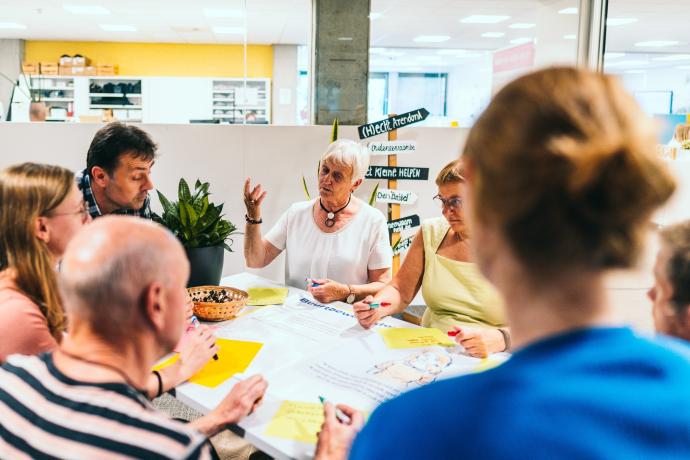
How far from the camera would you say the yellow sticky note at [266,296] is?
2.11 m

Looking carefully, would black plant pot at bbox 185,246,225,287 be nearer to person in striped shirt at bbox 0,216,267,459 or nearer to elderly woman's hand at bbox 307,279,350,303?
elderly woman's hand at bbox 307,279,350,303

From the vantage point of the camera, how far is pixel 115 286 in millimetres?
924

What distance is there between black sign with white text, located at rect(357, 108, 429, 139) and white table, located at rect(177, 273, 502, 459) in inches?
63.4

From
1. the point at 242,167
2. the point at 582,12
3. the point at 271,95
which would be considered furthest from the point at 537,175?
the point at 271,95

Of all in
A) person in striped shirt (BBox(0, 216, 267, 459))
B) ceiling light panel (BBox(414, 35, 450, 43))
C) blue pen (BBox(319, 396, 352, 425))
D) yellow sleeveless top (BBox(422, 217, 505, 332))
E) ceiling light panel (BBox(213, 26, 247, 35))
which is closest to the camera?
person in striped shirt (BBox(0, 216, 267, 459))

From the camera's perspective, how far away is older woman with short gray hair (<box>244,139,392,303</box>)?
8.16 feet

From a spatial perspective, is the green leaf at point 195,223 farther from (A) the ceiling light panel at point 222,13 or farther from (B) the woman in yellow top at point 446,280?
(A) the ceiling light panel at point 222,13

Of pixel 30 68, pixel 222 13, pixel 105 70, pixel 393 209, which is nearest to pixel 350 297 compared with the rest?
pixel 393 209

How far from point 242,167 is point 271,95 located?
28.6ft

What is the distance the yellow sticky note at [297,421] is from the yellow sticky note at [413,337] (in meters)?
0.46

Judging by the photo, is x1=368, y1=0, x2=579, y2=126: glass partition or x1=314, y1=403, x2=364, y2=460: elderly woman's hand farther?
x1=368, y1=0, x2=579, y2=126: glass partition

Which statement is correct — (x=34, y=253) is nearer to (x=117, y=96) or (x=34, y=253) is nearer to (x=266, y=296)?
(x=266, y=296)

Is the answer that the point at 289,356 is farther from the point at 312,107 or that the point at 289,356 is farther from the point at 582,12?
the point at 582,12

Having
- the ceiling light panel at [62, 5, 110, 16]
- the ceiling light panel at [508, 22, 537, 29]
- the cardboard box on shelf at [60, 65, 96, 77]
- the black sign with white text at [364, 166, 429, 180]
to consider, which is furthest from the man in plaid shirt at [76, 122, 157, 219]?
the cardboard box on shelf at [60, 65, 96, 77]
